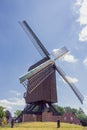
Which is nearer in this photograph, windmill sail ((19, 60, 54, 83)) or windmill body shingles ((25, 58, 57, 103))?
windmill sail ((19, 60, 54, 83))

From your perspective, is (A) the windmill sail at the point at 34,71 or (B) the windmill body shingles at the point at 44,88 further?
(B) the windmill body shingles at the point at 44,88

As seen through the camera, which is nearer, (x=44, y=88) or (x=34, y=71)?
(x=34, y=71)

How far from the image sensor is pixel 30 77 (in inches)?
2221

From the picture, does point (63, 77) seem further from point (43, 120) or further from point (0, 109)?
point (0, 109)

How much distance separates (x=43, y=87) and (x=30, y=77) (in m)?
3.70

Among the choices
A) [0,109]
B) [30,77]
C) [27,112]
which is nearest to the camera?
[30,77]

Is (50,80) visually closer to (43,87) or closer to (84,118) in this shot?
(43,87)

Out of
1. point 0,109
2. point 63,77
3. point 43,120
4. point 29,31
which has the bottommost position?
point 43,120

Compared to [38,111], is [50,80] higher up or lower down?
higher up

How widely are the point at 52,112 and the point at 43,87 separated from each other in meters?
6.31

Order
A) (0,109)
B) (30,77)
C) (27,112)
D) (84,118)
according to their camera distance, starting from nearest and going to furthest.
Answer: (30,77)
(27,112)
(0,109)
(84,118)

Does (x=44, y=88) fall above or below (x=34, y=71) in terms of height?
below

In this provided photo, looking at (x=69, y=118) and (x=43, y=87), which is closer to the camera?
(x=43, y=87)

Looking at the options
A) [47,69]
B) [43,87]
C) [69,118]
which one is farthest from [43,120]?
[69,118]
